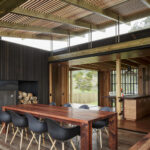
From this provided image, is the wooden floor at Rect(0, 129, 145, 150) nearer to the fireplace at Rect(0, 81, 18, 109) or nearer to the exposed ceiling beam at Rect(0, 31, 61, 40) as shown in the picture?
the fireplace at Rect(0, 81, 18, 109)

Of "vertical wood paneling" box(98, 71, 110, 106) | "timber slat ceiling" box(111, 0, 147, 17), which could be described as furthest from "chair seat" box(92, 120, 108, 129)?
"vertical wood paneling" box(98, 71, 110, 106)

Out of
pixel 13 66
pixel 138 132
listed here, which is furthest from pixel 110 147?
pixel 13 66

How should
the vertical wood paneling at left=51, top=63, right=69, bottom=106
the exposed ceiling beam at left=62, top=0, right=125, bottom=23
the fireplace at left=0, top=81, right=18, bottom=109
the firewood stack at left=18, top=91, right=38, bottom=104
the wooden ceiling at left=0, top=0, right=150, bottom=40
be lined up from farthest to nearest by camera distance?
the vertical wood paneling at left=51, top=63, right=69, bottom=106 < the firewood stack at left=18, top=91, right=38, bottom=104 < the fireplace at left=0, top=81, right=18, bottom=109 < the wooden ceiling at left=0, top=0, right=150, bottom=40 < the exposed ceiling beam at left=62, top=0, right=125, bottom=23

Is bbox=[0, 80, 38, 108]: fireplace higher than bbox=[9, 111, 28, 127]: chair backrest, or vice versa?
bbox=[0, 80, 38, 108]: fireplace

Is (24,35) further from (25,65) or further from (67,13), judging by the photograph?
(67,13)

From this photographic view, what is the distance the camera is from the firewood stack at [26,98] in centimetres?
647

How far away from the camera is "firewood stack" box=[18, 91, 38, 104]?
6473mm

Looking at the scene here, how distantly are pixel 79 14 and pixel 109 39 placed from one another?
147 centimetres

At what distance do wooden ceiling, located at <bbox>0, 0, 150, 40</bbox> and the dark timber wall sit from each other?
0.59 metres

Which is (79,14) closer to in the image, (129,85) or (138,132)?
(138,132)

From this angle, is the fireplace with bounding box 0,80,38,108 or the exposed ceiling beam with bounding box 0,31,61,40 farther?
the exposed ceiling beam with bounding box 0,31,61,40

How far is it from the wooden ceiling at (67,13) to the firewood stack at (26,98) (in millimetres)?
2375

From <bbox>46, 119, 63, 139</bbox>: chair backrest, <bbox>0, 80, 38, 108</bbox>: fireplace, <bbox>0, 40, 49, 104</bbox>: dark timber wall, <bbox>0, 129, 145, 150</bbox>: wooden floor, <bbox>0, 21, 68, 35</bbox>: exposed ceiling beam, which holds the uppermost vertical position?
<bbox>0, 21, 68, 35</bbox>: exposed ceiling beam

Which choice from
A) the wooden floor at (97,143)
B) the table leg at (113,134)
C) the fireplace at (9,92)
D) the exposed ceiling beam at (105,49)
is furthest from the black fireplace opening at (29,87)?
the table leg at (113,134)
